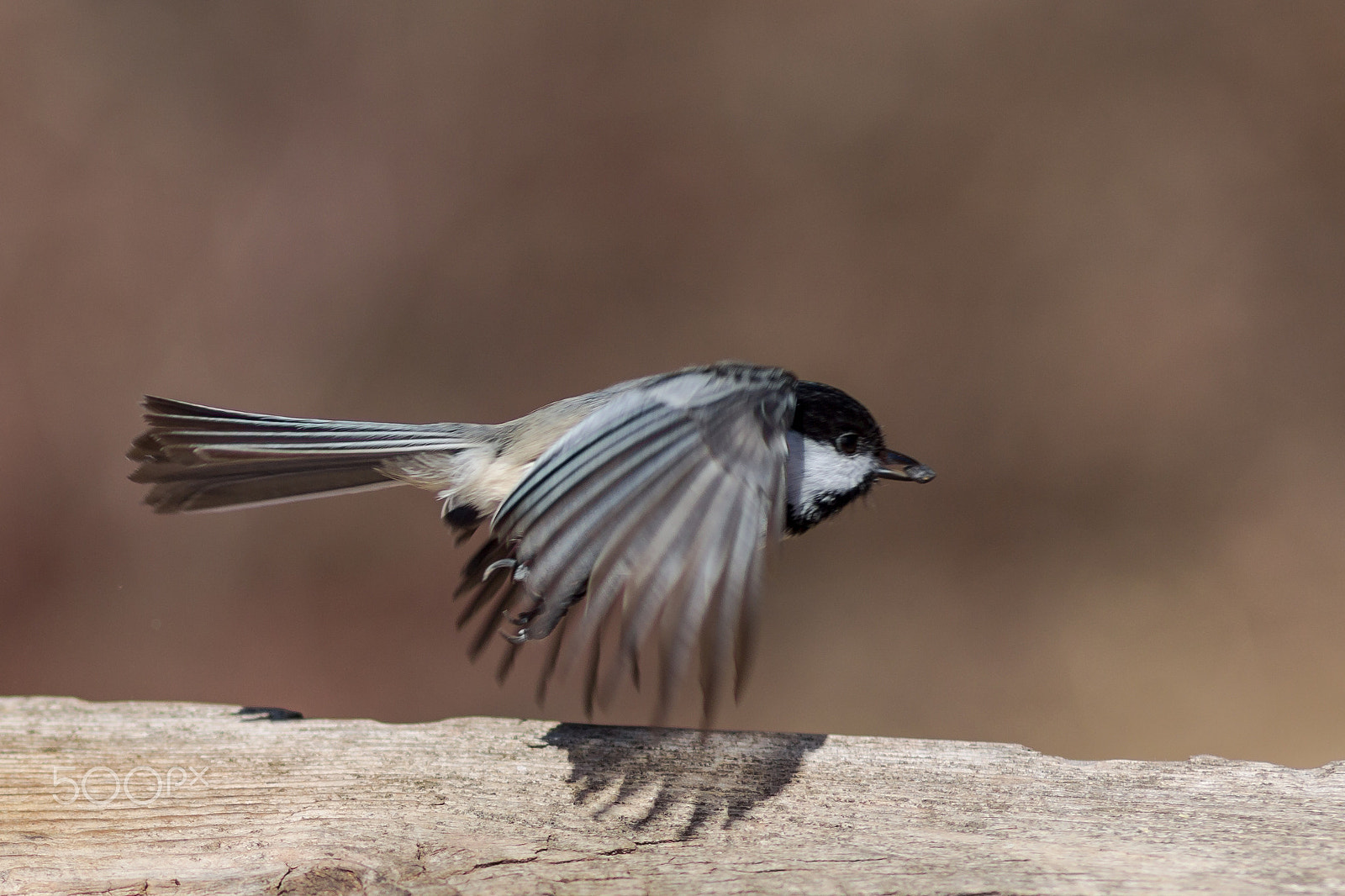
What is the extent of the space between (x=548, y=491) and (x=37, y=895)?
0.82m

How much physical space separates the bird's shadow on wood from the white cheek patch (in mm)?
397

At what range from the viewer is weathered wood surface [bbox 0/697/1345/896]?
4.02 ft

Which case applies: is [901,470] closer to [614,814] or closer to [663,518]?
[663,518]

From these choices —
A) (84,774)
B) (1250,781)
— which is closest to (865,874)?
(1250,781)

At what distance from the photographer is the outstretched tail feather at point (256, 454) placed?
5.99 ft

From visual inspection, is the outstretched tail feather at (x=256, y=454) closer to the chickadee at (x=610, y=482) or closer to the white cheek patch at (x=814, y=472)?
the chickadee at (x=610, y=482)

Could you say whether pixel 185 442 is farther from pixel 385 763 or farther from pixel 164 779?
pixel 385 763

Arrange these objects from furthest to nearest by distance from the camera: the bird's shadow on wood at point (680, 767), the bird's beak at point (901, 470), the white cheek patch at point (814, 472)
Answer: the bird's beak at point (901, 470)
the white cheek patch at point (814, 472)
the bird's shadow on wood at point (680, 767)

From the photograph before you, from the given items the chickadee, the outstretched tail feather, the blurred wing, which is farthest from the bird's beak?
the outstretched tail feather

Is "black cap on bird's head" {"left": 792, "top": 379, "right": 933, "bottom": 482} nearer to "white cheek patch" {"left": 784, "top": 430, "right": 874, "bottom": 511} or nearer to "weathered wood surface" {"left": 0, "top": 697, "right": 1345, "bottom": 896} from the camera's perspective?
"white cheek patch" {"left": 784, "top": 430, "right": 874, "bottom": 511}

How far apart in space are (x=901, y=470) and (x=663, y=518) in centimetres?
66

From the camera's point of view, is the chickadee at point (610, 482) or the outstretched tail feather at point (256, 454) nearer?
the chickadee at point (610, 482)

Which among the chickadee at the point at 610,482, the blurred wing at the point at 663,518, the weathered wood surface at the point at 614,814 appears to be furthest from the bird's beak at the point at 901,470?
the weathered wood surface at the point at 614,814

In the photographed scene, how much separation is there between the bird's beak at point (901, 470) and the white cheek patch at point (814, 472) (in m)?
0.09
